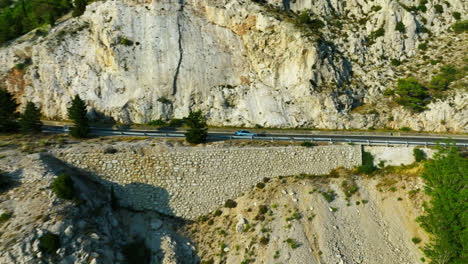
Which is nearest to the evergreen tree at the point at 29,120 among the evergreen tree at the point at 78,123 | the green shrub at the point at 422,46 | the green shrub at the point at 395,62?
the evergreen tree at the point at 78,123

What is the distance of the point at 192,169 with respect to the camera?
2902cm

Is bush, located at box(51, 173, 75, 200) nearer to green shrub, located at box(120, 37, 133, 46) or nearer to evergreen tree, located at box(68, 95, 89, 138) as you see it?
evergreen tree, located at box(68, 95, 89, 138)

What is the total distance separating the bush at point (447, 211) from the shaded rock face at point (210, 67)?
17211 mm

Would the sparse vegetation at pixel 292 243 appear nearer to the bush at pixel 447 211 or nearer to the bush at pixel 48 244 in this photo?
the bush at pixel 447 211

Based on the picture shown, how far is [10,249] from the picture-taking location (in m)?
17.9

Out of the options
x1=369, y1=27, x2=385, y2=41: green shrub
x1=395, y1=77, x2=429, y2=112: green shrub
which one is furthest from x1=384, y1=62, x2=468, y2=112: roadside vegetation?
x1=369, y1=27, x2=385, y2=41: green shrub

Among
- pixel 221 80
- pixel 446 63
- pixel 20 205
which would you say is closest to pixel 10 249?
pixel 20 205

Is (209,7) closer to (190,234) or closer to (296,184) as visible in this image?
(296,184)

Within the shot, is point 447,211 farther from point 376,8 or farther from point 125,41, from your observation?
point 125,41

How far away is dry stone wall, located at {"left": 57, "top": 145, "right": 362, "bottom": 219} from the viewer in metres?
27.4

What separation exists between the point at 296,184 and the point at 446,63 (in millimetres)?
40896

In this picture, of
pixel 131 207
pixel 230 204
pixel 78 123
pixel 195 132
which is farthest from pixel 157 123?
pixel 230 204

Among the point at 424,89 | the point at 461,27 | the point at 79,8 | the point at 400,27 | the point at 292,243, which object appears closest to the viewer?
the point at 292,243

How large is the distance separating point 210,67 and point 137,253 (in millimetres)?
33965
